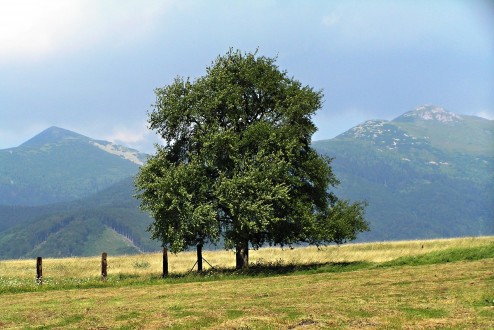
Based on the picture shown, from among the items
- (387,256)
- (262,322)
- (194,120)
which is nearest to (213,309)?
(262,322)

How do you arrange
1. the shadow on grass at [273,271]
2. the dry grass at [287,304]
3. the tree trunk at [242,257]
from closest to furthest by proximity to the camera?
the dry grass at [287,304]
the shadow on grass at [273,271]
the tree trunk at [242,257]

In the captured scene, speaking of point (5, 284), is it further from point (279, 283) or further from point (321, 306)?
point (321, 306)

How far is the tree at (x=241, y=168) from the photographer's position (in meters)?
42.2

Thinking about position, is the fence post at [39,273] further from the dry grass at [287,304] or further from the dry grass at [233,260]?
the dry grass at [233,260]

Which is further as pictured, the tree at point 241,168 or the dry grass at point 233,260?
the dry grass at point 233,260

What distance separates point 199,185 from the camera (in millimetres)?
44094

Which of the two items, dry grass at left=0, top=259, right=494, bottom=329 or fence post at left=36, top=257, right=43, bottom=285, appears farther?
fence post at left=36, top=257, right=43, bottom=285

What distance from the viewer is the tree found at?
42.2m

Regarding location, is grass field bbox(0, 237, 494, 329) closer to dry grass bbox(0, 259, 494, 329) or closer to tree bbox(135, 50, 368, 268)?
dry grass bbox(0, 259, 494, 329)

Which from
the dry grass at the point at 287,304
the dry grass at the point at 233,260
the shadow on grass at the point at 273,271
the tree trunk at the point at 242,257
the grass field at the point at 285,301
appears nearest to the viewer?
the dry grass at the point at 287,304

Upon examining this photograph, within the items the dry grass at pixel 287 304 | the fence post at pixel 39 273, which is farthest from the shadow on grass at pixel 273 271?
the fence post at pixel 39 273

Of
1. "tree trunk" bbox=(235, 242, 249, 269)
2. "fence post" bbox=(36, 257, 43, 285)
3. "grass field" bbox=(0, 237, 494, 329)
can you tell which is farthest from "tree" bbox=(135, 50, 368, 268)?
"fence post" bbox=(36, 257, 43, 285)

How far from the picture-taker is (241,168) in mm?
43312

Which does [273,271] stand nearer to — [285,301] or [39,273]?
[39,273]
